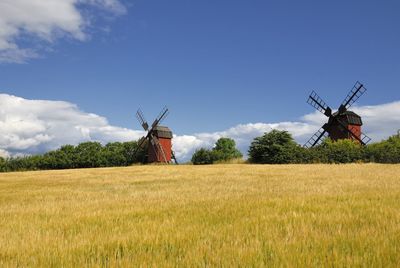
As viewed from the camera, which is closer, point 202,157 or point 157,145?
point 202,157

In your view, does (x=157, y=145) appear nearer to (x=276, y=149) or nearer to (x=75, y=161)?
(x=75, y=161)

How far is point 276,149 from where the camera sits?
170 ft

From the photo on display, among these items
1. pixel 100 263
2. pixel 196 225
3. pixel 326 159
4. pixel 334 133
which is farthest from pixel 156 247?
pixel 334 133

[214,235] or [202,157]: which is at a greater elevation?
[202,157]

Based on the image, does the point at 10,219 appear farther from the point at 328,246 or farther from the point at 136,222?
the point at 328,246

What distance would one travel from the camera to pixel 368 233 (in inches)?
247

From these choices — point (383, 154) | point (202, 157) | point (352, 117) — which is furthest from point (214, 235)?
point (352, 117)

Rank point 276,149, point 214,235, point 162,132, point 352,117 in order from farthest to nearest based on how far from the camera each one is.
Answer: point 162,132
point 352,117
point 276,149
point 214,235

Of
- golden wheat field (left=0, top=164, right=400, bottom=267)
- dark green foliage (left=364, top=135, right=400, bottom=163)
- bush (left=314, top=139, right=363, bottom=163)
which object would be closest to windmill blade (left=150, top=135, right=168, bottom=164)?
bush (left=314, top=139, right=363, bottom=163)

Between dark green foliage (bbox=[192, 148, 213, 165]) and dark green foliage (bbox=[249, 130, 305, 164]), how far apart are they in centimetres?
847

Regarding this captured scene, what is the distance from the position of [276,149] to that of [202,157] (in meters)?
14.3

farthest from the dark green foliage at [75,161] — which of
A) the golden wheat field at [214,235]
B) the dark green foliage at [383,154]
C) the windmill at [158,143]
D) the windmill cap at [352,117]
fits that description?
the golden wheat field at [214,235]

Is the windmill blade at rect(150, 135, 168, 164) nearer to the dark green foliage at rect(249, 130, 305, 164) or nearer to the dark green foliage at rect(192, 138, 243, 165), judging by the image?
the dark green foliage at rect(192, 138, 243, 165)

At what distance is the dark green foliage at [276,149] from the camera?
165 ft
